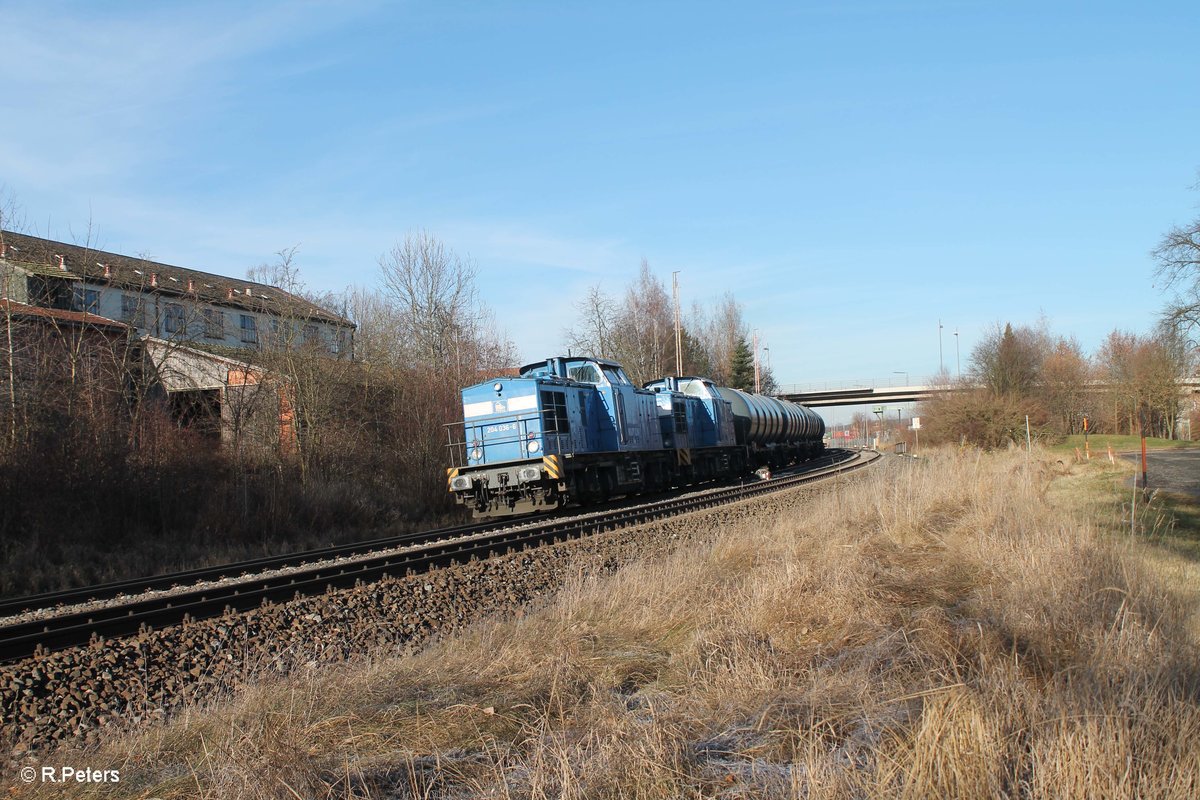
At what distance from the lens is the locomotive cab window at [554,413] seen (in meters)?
17.0

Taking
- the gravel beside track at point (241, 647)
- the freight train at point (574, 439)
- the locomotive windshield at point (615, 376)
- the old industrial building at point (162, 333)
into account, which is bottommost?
the gravel beside track at point (241, 647)

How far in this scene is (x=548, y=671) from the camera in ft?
17.4

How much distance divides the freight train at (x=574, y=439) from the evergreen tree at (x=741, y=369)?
41.8 m

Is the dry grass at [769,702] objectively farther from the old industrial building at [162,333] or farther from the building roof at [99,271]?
the building roof at [99,271]

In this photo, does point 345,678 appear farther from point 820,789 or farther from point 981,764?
point 981,764

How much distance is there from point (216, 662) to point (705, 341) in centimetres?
7024

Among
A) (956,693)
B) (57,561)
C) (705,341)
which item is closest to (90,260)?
(57,561)

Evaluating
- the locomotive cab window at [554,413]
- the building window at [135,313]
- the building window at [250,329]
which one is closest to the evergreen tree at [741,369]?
the building window at [250,329]

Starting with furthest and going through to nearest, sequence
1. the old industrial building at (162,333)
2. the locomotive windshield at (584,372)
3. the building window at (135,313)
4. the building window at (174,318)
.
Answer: the locomotive windshield at (584,372) < the building window at (174,318) < the building window at (135,313) < the old industrial building at (162,333)

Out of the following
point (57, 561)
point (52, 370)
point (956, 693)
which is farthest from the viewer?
point (52, 370)

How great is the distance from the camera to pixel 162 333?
21109 mm

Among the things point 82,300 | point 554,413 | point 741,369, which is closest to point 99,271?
point 82,300

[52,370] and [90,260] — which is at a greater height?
[90,260]

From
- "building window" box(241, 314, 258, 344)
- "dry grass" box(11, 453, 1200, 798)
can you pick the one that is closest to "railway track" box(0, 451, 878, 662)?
"dry grass" box(11, 453, 1200, 798)
